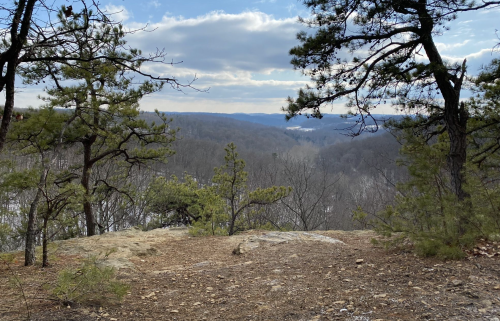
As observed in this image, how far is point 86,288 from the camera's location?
128 inches

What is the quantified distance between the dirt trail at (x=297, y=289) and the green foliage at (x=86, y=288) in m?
0.13

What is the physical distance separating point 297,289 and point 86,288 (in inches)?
85.5

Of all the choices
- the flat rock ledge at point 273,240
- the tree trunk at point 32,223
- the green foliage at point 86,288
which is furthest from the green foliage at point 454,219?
the tree trunk at point 32,223

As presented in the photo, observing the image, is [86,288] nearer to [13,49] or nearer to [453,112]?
[13,49]

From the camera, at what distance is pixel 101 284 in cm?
337

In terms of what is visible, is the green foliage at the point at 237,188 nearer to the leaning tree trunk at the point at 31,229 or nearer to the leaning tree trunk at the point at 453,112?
the leaning tree trunk at the point at 31,229

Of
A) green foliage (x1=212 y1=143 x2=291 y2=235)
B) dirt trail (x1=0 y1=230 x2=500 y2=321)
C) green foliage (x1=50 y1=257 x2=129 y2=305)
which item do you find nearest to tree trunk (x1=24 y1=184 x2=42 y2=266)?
dirt trail (x1=0 y1=230 x2=500 y2=321)

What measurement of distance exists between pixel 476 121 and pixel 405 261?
9.87 ft

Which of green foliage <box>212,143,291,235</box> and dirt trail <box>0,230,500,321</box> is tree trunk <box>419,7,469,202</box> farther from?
green foliage <box>212,143,291,235</box>

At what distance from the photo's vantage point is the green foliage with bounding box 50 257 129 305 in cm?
311

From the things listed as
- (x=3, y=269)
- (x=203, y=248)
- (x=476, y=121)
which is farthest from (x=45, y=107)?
(x=476, y=121)

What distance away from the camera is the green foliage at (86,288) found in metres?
3.11

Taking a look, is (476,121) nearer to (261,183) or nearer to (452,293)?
(452,293)

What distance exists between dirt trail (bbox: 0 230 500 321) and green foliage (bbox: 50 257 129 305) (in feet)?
0.42
